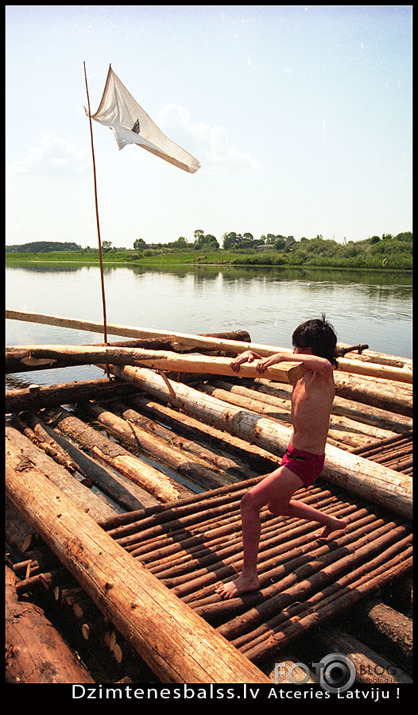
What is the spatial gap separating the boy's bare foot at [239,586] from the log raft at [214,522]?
56 mm

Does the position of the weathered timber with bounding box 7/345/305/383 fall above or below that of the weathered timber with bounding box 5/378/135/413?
above

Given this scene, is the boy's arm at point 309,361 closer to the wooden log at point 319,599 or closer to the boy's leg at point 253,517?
the boy's leg at point 253,517

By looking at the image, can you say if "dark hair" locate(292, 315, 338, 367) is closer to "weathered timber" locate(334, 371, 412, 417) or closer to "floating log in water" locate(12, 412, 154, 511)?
"floating log in water" locate(12, 412, 154, 511)

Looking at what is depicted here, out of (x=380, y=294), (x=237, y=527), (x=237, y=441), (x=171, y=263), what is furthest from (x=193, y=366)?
(x=171, y=263)

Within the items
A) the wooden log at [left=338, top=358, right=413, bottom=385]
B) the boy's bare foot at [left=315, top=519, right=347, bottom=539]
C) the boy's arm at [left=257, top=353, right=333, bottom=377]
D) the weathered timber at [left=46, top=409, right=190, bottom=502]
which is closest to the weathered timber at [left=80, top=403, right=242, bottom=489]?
the weathered timber at [left=46, top=409, right=190, bottom=502]

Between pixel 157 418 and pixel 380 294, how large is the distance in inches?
1248

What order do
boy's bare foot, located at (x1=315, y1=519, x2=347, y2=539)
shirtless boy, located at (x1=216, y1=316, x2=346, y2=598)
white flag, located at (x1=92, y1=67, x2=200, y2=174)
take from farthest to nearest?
1. white flag, located at (x1=92, y1=67, x2=200, y2=174)
2. boy's bare foot, located at (x1=315, y1=519, x2=347, y2=539)
3. shirtless boy, located at (x1=216, y1=316, x2=346, y2=598)

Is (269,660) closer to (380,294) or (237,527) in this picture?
(237,527)

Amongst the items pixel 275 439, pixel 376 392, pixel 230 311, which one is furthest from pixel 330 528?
pixel 230 311

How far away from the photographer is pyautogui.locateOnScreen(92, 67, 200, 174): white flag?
7.75 metres

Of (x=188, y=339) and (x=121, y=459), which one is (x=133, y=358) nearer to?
(x=121, y=459)

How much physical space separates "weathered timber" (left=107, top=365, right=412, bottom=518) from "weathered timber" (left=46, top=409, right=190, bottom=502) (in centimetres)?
120

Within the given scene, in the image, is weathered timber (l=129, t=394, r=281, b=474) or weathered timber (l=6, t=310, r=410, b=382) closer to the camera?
weathered timber (l=129, t=394, r=281, b=474)

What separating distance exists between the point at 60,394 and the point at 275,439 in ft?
12.0
